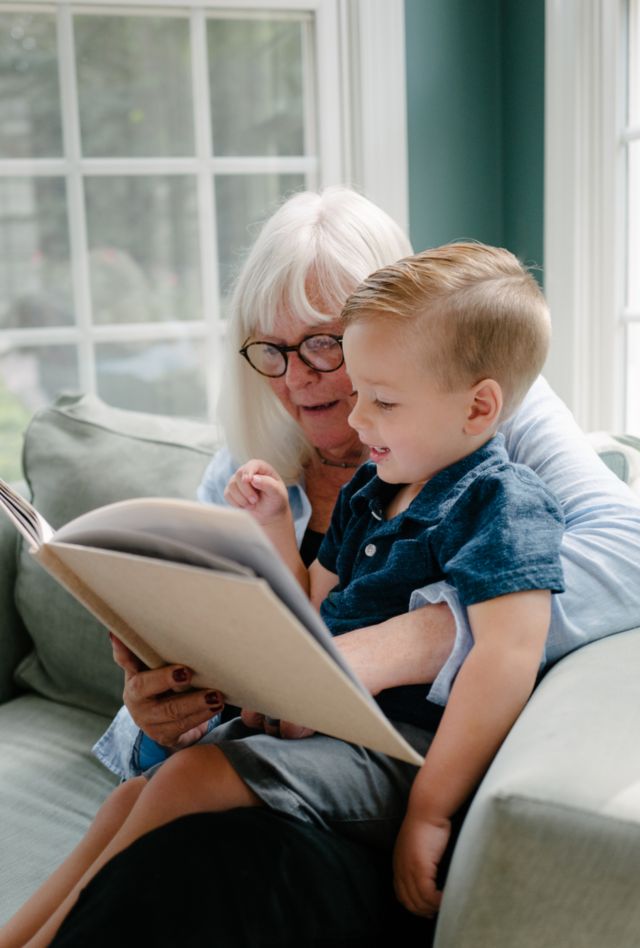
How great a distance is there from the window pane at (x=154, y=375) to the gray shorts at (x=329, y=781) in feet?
6.34

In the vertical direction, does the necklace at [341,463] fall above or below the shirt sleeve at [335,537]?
above

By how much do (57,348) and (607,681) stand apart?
2.14 meters

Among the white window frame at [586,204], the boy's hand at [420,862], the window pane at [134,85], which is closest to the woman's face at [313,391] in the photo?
the boy's hand at [420,862]

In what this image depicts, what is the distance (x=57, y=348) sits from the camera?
2.83 meters

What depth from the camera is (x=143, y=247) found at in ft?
9.30

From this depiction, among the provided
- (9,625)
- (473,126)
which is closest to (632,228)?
(473,126)

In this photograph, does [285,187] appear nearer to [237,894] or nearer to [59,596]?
[59,596]

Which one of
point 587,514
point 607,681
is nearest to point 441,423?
point 587,514

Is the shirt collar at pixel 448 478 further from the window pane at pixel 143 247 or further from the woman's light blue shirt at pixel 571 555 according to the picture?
the window pane at pixel 143 247

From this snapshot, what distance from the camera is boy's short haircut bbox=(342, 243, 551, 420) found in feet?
3.81

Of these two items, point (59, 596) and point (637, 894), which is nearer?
point (637, 894)

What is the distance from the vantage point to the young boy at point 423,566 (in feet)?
3.41

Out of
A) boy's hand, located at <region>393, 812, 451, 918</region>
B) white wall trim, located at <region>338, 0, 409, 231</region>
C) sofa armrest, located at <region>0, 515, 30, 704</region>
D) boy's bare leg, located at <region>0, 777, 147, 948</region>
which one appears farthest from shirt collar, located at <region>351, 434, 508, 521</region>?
white wall trim, located at <region>338, 0, 409, 231</region>

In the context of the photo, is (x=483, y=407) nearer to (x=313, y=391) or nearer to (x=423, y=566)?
(x=423, y=566)
